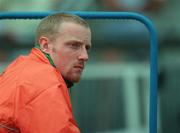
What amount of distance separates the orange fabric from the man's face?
0.18 m

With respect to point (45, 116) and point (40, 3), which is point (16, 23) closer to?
point (40, 3)

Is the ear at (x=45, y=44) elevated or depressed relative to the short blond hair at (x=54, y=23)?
depressed

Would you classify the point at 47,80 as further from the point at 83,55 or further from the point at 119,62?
the point at 119,62

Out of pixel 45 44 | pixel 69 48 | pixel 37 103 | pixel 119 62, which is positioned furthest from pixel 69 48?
pixel 119 62

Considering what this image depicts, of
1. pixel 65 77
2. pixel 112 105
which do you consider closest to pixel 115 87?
pixel 112 105

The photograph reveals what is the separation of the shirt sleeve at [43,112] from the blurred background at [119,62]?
5512mm

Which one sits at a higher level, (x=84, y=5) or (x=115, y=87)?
(x=84, y=5)

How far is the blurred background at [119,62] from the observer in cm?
855

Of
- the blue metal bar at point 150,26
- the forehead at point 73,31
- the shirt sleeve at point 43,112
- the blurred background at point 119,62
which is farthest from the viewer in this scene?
the blurred background at point 119,62

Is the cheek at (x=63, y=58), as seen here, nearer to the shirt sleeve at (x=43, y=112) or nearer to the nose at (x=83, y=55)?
the nose at (x=83, y=55)

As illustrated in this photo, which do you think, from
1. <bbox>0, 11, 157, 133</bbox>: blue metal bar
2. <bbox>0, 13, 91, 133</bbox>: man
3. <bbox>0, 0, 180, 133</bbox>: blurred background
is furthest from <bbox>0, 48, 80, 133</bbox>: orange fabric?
<bbox>0, 0, 180, 133</bbox>: blurred background

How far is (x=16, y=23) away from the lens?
29.0 feet

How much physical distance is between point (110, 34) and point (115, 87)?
0.66 m

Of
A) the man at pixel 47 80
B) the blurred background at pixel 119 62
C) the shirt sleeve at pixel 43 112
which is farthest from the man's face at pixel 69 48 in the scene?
the blurred background at pixel 119 62
